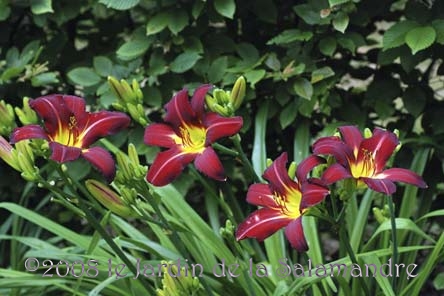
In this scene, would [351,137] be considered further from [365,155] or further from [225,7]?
[225,7]

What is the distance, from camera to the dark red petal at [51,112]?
1.48 meters

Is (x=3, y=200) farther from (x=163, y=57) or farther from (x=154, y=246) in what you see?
(x=154, y=246)

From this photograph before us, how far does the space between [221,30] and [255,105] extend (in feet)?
0.90

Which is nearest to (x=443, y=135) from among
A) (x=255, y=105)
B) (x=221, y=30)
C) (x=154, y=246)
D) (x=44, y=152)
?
(x=255, y=105)

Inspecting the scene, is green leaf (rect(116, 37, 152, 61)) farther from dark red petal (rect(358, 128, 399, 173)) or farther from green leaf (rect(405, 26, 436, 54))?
dark red petal (rect(358, 128, 399, 173))

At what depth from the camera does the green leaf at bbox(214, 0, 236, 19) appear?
7.09 ft

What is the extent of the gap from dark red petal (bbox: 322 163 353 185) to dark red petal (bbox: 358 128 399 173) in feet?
0.31

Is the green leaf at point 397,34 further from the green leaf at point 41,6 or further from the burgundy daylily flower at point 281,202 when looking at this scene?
the green leaf at point 41,6

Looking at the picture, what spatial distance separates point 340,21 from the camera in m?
2.12

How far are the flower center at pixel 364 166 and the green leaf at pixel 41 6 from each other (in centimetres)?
118

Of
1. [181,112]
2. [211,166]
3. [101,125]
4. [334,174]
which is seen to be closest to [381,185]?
[334,174]

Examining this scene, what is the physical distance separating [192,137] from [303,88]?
775 mm

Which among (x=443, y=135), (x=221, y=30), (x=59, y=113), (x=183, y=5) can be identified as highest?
(x=59, y=113)

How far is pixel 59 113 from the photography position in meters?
1.49
